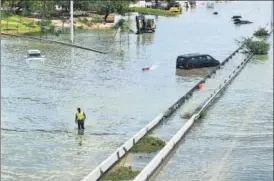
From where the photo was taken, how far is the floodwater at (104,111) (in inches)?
827

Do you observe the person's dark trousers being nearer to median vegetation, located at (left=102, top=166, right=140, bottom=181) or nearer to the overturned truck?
median vegetation, located at (left=102, top=166, right=140, bottom=181)

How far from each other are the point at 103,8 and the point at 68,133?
60.5 metres

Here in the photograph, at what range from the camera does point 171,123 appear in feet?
89.2

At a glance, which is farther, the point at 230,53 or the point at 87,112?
the point at 230,53

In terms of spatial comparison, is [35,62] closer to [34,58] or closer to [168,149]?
[34,58]

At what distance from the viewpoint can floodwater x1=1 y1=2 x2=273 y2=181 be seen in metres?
21.0

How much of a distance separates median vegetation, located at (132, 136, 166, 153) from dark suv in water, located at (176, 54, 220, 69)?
69.6 feet

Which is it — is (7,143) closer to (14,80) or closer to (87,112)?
(87,112)

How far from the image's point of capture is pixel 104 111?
2903 centimetres

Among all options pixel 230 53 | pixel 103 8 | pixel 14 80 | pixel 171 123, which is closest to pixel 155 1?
pixel 103 8

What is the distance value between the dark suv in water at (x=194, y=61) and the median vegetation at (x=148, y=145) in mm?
21207

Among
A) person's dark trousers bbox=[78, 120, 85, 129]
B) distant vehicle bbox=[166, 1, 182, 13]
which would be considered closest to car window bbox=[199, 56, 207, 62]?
person's dark trousers bbox=[78, 120, 85, 129]

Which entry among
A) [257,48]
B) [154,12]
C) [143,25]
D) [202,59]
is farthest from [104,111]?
[154,12]

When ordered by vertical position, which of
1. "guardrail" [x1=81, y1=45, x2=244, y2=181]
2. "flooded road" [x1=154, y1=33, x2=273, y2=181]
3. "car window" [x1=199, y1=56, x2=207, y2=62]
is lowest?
"flooded road" [x1=154, y1=33, x2=273, y2=181]
